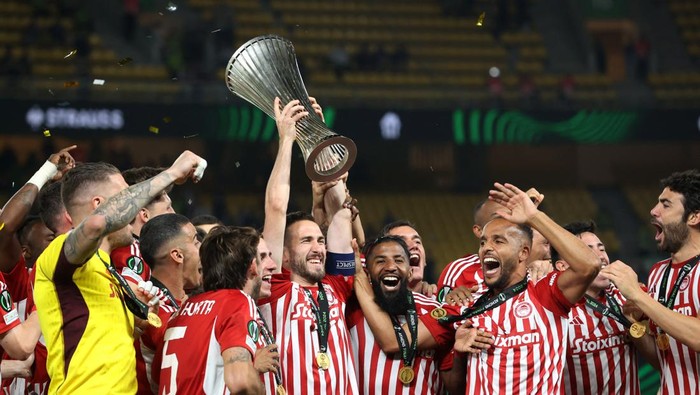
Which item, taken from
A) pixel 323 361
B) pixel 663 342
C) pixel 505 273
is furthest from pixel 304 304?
pixel 663 342

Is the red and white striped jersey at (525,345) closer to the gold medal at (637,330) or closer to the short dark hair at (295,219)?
the gold medal at (637,330)

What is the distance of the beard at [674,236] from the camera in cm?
544

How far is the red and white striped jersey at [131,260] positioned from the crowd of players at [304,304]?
0.01 meters

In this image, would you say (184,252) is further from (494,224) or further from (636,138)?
(636,138)

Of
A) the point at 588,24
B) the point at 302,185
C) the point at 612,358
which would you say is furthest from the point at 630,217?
the point at 612,358

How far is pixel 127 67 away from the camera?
16547 millimetres

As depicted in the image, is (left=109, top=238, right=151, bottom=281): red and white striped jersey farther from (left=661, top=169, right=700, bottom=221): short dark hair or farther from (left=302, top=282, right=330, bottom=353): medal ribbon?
(left=661, top=169, right=700, bottom=221): short dark hair

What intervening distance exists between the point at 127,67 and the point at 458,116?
5.54 m

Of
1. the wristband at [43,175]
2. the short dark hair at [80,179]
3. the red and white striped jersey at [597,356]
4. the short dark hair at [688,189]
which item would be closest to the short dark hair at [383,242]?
the red and white striped jersey at [597,356]

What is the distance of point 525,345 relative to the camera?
507 centimetres

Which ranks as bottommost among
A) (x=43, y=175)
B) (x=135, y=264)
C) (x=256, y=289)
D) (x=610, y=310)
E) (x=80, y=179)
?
(x=610, y=310)

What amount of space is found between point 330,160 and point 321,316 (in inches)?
31.9

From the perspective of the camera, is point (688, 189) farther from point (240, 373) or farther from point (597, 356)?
point (240, 373)

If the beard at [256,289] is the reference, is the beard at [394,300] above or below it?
below
